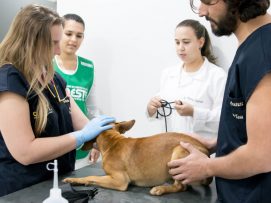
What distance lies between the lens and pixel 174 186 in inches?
55.4

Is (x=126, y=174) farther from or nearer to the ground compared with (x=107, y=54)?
nearer to the ground

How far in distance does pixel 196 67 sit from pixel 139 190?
1030 millimetres


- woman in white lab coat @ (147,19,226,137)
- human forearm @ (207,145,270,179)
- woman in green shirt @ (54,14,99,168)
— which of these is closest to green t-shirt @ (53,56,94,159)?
woman in green shirt @ (54,14,99,168)

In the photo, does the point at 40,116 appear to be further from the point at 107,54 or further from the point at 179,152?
the point at 107,54

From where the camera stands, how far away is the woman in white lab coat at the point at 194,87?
2018 millimetres

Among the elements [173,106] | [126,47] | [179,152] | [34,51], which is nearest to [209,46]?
[173,106]

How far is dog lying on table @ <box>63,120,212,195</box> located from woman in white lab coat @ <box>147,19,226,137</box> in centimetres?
55

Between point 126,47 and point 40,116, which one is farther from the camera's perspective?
point 126,47

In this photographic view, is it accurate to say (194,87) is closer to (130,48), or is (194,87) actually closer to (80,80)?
(130,48)

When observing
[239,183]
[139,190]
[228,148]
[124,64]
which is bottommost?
[139,190]

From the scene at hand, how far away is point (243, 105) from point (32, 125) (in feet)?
2.87

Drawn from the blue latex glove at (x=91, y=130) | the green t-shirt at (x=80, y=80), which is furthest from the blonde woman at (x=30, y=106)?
the green t-shirt at (x=80, y=80)

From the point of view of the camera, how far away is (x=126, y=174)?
1454 mm

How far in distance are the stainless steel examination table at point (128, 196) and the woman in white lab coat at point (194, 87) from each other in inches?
24.6
